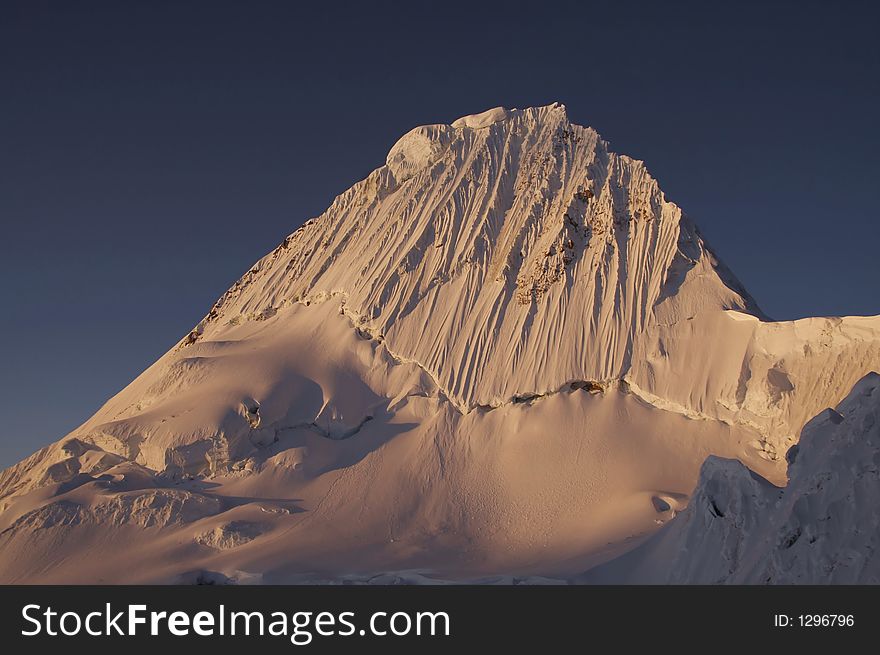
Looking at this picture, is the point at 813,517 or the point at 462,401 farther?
the point at 462,401

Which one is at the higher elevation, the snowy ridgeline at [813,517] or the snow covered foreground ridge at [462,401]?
the snow covered foreground ridge at [462,401]

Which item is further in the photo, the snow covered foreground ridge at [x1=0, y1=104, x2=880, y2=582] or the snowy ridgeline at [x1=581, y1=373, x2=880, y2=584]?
the snow covered foreground ridge at [x1=0, y1=104, x2=880, y2=582]

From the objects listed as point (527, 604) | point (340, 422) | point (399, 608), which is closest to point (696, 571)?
point (527, 604)

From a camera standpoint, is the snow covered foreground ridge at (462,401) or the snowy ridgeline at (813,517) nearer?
the snowy ridgeline at (813,517)

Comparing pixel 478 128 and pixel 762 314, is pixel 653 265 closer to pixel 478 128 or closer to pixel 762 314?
pixel 762 314

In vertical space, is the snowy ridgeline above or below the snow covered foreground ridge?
below
